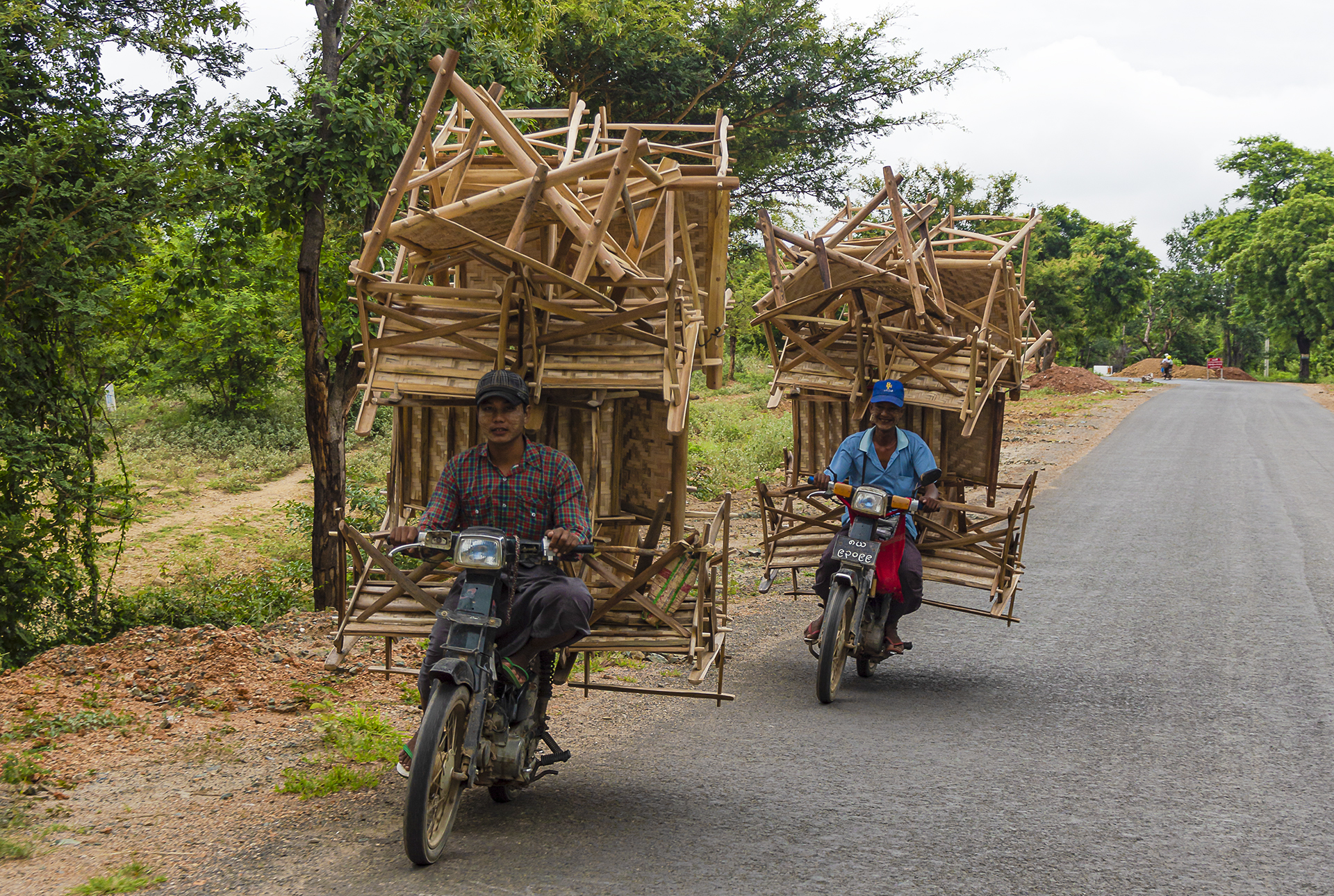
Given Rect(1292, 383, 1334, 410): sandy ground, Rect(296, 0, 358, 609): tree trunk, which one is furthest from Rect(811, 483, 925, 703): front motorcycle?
Rect(1292, 383, 1334, 410): sandy ground

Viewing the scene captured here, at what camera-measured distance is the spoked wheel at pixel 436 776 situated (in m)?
3.90

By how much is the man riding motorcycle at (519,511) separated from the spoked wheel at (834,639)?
2367 millimetres

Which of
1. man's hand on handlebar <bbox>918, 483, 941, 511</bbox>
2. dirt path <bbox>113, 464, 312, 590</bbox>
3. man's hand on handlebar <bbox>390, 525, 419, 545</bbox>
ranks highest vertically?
man's hand on handlebar <bbox>390, 525, 419, 545</bbox>

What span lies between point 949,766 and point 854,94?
1321 cm

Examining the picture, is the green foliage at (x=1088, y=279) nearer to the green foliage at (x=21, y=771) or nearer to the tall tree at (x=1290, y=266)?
the tall tree at (x=1290, y=266)

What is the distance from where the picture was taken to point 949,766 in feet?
18.3

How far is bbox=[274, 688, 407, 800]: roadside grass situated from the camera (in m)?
5.04

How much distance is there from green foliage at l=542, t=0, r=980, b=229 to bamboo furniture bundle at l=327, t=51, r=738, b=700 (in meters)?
8.16

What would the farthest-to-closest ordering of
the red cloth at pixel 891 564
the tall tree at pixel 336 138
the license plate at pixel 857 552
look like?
the tall tree at pixel 336 138 < the red cloth at pixel 891 564 < the license plate at pixel 857 552

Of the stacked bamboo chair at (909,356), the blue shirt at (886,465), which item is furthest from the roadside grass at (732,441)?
the blue shirt at (886,465)

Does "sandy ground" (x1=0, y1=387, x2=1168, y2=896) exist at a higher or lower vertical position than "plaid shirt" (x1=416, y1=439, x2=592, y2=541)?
lower

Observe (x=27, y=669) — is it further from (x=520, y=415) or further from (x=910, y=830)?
(x=910, y=830)

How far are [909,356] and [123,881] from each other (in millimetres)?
6025

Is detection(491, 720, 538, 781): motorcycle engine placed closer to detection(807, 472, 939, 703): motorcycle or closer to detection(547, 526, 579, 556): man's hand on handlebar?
detection(547, 526, 579, 556): man's hand on handlebar
